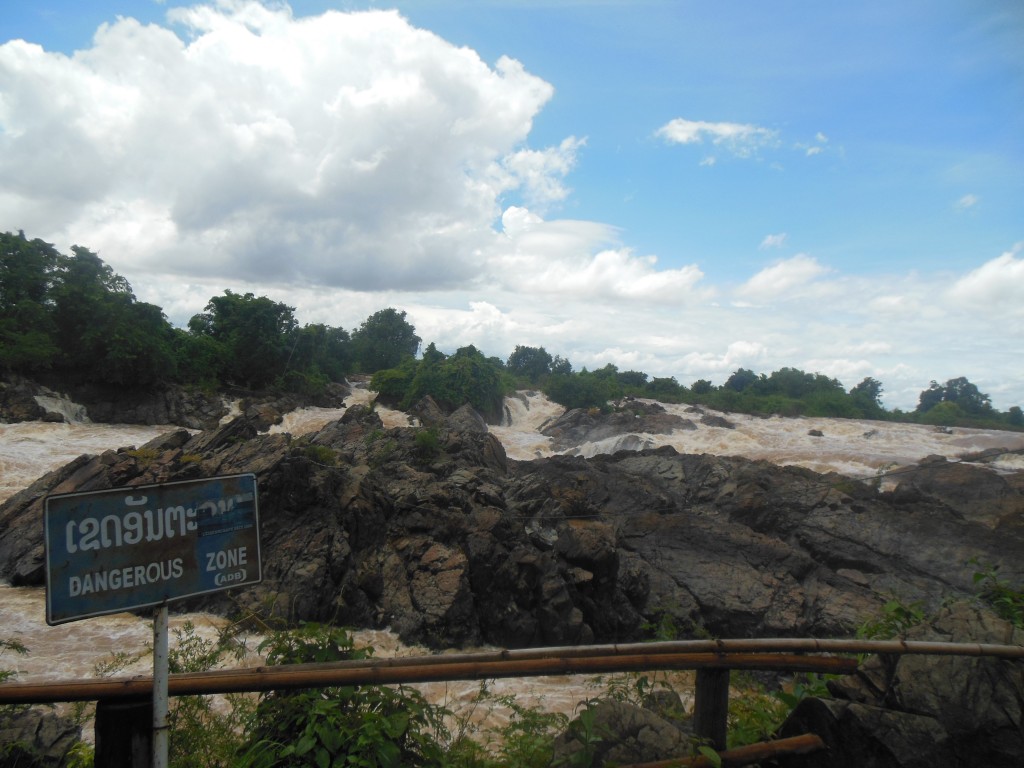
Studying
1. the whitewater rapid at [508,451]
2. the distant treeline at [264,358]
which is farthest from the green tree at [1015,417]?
the whitewater rapid at [508,451]

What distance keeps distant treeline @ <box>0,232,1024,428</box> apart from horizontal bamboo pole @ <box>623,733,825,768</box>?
78.2 ft

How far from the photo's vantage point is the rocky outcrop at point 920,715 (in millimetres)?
2676

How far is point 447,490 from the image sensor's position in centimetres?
1125

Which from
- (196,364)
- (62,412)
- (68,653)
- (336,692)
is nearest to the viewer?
(336,692)

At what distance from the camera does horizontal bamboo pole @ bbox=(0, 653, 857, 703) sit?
2.21 meters

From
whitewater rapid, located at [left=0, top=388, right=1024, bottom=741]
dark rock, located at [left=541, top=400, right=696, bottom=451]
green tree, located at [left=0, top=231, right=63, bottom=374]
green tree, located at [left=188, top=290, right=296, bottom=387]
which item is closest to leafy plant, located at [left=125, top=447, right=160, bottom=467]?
whitewater rapid, located at [left=0, top=388, right=1024, bottom=741]

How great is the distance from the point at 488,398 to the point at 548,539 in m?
21.6

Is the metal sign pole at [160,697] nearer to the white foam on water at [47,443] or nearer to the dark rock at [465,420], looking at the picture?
the white foam on water at [47,443]

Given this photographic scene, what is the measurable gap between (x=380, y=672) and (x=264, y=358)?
2810 centimetres

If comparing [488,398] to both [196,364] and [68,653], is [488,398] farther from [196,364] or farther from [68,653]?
[68,653]

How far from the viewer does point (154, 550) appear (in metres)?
2.11

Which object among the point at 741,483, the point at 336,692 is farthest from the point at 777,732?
the point at 741,483

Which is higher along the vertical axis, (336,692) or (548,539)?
(336,692)

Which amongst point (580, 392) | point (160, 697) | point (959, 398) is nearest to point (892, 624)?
point (160, 697)
